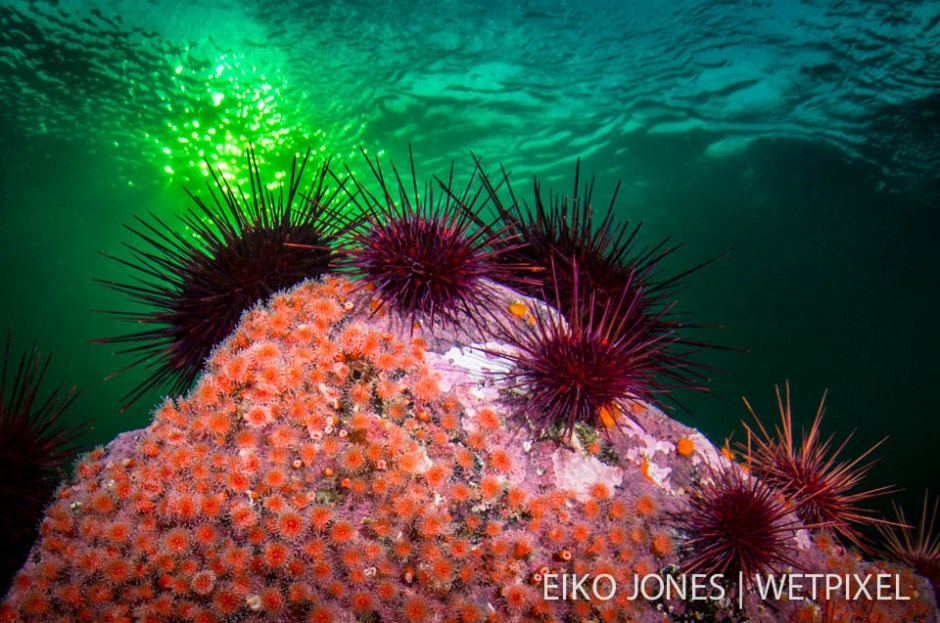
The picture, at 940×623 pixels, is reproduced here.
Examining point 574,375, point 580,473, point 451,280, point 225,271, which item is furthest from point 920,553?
point 225,271

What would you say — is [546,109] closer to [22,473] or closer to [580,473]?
[580,473]

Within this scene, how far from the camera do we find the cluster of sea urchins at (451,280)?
2742 millimetres

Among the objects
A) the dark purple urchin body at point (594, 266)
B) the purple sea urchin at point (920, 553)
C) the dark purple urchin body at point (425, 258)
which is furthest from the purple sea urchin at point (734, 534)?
the purple sea urchin at point (920, 553)

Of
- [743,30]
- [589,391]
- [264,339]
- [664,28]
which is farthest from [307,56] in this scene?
[589,391]

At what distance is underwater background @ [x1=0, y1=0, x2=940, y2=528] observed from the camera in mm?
13648

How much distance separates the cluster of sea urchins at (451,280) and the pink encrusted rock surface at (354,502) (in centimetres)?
30

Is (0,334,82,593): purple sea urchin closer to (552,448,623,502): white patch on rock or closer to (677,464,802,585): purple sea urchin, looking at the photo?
(552,448,623,502): white patch on rock

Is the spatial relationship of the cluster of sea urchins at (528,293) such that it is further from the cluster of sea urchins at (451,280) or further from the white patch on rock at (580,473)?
the white patch on rock at (580,473)

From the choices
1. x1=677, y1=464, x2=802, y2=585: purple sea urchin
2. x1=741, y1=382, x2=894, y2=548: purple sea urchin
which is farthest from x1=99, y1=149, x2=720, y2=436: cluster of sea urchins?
x1=741, y1=382, x2=894, y2=548: purple sea urchin

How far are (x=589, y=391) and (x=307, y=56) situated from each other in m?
18.0

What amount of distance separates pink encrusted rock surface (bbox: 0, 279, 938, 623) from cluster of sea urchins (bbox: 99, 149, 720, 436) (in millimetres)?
304

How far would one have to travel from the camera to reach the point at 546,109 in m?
19.0

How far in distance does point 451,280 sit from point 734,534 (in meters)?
2.62

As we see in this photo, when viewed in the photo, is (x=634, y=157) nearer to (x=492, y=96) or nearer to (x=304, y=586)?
(x=492, y=96)
